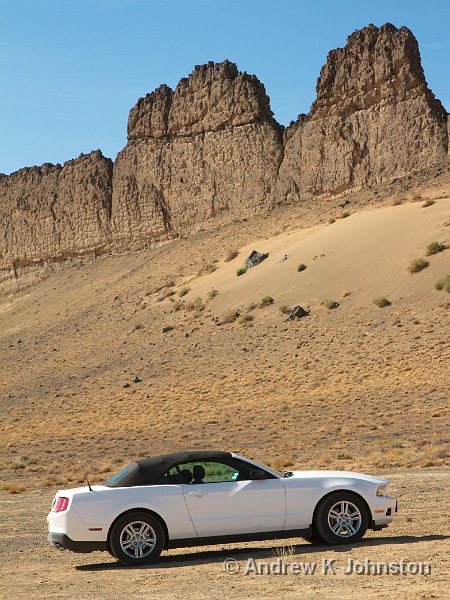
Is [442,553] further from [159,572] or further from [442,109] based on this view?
[442,109]

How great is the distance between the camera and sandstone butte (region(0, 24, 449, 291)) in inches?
2238

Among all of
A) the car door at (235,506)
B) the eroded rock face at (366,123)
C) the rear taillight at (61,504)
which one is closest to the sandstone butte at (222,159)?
the eroded rock face at (366,123)

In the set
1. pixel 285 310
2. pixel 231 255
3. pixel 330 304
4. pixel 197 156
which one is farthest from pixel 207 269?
pixel 330 304

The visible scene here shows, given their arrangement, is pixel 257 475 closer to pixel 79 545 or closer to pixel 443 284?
pixel 79 545

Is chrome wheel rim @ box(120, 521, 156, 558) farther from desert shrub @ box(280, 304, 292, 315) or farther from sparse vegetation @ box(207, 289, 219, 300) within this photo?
sparse vegetation @ box(207, 289, 219, 300)

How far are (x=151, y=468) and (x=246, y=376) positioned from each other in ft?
93.0

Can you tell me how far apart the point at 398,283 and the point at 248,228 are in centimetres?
1843

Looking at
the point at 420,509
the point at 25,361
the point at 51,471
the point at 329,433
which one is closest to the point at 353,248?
the point at 25,361

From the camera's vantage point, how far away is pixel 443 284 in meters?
41.8

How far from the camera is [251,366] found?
40219mm

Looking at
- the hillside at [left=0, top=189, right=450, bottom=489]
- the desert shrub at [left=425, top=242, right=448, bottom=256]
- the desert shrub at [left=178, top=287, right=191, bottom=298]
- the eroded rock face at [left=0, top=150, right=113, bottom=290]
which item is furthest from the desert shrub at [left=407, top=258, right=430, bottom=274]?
the eroded rock face at [left=0, top=150, right=113, bottom=290]

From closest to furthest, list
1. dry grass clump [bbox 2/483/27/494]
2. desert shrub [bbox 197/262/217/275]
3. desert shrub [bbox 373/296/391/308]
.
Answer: dry grass clump [bbox 2/483/27/494] → desert shrub [bbox 373/296/391/308] → desert shrub [bbox 197/262/217/275]

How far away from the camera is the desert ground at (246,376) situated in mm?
10516

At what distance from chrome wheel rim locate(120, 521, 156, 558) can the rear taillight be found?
0.71 metres
